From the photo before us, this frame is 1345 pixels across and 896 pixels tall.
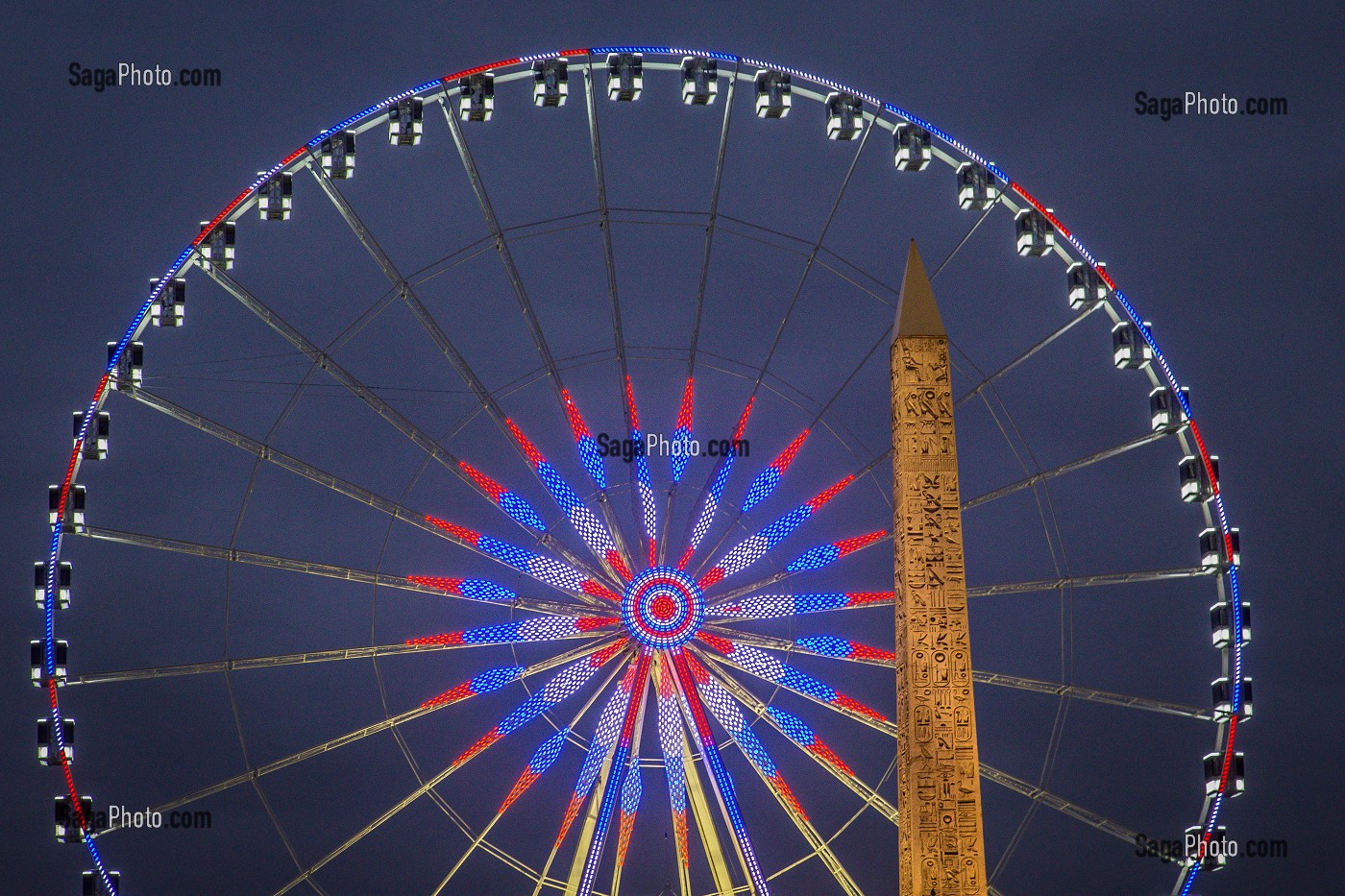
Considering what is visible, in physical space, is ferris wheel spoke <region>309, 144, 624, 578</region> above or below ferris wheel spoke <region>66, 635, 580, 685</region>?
above

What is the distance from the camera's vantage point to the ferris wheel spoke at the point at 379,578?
73.0 ft

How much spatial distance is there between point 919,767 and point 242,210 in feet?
43.5

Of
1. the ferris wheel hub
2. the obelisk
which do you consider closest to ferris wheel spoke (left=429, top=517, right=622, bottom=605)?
the ferris wheel hub

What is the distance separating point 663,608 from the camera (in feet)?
72.7

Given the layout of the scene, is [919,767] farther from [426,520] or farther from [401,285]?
[401,285]

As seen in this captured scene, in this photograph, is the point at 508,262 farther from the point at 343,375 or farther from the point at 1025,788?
the point at 1025,788

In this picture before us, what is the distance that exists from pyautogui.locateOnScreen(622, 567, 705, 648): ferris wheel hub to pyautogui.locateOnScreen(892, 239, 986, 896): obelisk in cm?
686

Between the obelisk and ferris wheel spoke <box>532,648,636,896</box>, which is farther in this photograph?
ferris wheel spoke <box>532,648,636,896</box>

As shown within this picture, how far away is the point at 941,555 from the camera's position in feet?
49.8

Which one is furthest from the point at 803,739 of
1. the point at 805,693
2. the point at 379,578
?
the point at 379,578

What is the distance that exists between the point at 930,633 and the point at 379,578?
10.2 m

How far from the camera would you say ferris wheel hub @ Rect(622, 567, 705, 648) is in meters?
22.1

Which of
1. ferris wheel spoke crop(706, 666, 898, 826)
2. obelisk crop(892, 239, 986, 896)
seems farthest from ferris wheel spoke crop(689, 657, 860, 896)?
obelisk crop(892, 239, 986, 896)

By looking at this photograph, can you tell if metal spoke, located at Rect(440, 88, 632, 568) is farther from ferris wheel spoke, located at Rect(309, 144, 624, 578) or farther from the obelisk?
the obelisk
